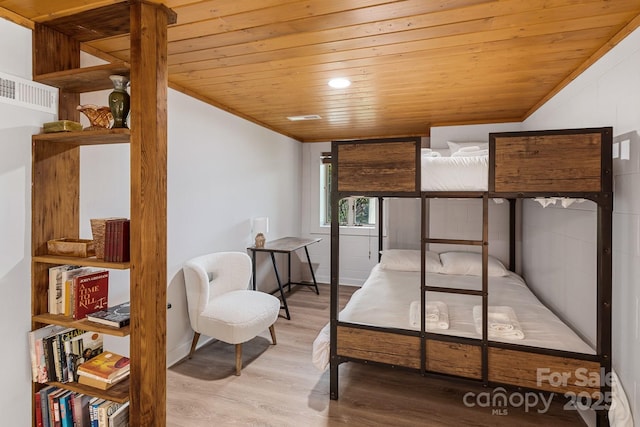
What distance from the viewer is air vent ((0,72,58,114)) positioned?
1628 mm

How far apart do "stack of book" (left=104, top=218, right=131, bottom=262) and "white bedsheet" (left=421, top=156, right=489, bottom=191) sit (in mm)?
1688

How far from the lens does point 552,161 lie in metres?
1.86

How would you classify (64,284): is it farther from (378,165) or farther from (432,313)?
(432,313)

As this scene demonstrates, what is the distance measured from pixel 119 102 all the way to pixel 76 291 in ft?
3.11

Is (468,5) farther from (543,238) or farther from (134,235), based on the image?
(543,238)

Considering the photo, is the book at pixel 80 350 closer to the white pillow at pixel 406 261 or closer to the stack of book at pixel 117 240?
the stack of book at pixel 117 240

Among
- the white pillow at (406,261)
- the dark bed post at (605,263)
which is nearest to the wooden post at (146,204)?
the dark bed post at (605,263)

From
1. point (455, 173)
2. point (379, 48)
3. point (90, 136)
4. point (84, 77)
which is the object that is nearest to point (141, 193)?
point (90, 136)

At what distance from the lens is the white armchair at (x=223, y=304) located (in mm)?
2650

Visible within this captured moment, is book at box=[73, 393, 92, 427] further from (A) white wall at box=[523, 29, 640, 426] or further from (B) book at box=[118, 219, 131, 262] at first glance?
(A) white wall at box=[523, 29, 640, 426]

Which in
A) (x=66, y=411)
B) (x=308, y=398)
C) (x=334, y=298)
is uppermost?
(x=334, y=298)

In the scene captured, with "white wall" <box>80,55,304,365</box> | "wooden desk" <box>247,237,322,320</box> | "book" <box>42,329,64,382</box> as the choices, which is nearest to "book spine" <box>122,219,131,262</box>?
"book" <box>42,329,64,382</box>

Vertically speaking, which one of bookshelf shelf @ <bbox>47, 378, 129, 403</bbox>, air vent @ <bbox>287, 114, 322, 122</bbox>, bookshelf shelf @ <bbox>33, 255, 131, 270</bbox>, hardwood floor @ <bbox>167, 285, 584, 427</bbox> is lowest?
hardwood floor @ <bbox>167, 285, 584, 427</bbox>

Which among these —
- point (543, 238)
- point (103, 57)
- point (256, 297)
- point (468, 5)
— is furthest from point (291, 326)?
point (468, 5)
